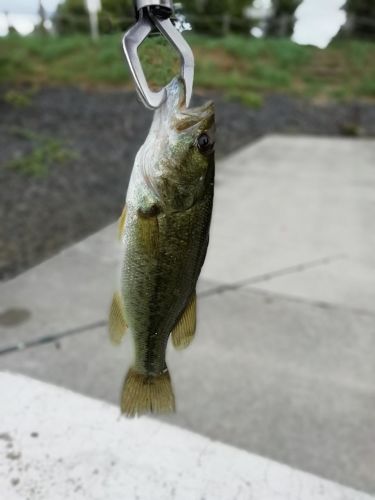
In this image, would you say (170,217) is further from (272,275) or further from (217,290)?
(272,275)

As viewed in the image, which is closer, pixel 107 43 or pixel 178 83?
pixel 178 83

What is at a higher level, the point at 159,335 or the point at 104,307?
the point at 159,335

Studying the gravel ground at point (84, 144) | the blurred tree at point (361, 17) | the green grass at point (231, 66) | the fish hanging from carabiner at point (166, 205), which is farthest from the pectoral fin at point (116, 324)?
the blurred tree at point (361, 17)

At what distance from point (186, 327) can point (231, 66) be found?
1436 cm

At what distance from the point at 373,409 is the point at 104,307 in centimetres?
189

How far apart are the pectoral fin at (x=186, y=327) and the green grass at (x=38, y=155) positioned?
5.84 m

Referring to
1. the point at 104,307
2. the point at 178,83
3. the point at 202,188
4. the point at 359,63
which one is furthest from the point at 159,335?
the point at 359,63

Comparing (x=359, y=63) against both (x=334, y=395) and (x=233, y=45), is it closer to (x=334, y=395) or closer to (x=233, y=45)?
(x=233, y=45)

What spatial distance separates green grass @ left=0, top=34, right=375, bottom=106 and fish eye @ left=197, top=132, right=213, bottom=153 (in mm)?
11018

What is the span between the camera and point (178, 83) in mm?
1183

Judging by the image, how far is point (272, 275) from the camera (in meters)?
4.27

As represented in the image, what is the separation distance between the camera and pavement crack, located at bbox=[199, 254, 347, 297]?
4.02 m

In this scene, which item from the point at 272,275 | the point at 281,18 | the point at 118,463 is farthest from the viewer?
the point at 281,18

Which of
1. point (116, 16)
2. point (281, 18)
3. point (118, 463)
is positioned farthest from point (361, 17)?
point (118, 463)
